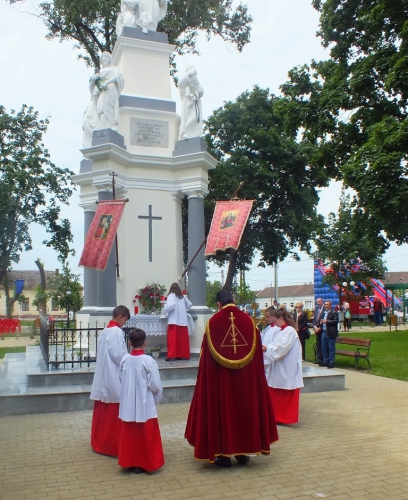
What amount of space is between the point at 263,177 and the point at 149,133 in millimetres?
11578

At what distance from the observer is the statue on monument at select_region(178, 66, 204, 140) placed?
14.1m

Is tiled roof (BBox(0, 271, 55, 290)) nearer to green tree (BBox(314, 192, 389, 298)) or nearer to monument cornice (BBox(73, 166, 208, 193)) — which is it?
green tree (BBox(314, 192, 389, 298))

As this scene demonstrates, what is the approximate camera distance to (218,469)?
590 cm

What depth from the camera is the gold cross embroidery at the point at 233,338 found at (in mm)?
5926

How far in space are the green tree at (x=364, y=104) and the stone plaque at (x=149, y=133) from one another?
17.9ft

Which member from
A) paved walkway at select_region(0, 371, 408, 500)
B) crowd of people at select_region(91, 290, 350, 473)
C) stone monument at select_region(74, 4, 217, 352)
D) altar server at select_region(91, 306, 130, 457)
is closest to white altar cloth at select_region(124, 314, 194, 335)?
stone monument at select_region(74, 4, 217, 352)

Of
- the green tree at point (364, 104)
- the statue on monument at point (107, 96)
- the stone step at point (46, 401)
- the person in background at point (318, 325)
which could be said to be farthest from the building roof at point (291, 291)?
the stone step at point (46, 401)

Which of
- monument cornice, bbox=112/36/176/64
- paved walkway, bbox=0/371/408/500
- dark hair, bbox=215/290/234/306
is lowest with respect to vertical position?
paved walkway, bbox=0/371/408/500

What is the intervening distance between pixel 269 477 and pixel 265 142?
21328 mm

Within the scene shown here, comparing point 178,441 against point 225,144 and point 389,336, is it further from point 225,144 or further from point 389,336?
point 225,144

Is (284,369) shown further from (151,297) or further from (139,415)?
(151,297)

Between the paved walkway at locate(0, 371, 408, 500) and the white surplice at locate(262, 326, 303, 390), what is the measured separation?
26.1 inches

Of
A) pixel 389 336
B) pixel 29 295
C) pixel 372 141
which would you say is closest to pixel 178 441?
pixel 372 141

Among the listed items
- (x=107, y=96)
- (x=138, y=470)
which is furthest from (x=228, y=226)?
(x=138, y=470)
